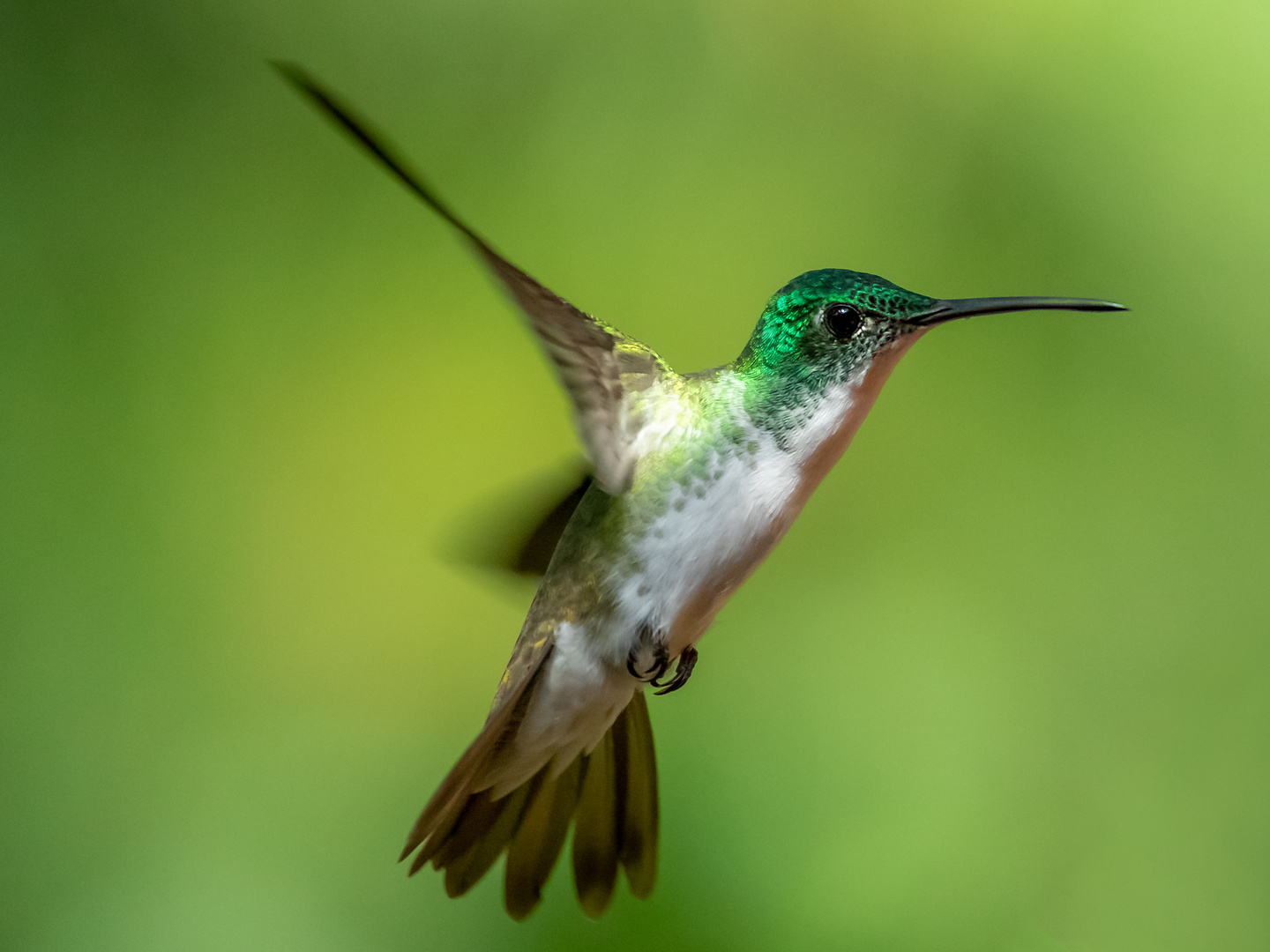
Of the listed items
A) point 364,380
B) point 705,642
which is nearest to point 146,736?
point 364,380

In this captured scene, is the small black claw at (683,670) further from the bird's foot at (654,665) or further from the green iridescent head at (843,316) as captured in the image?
the green iridescent head at (843,316)

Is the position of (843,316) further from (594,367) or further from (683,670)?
(683,670)

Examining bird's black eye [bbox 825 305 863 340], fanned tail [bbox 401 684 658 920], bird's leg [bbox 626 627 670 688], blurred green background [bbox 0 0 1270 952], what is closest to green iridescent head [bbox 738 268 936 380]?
bird's black eye [bbox 825 305 863 340]

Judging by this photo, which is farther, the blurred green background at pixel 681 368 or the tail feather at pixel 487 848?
the blurred green background at pixel 681 368

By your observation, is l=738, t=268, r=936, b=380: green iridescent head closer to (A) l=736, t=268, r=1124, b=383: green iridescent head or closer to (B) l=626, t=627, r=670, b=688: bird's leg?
(A) l=736, t=268, r=1124, b=383: green iridescent head

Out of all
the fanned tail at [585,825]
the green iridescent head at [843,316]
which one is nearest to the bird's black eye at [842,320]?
the green iridescent head at [843,316]

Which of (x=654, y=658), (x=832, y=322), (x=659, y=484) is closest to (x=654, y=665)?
(x=654, y=658)

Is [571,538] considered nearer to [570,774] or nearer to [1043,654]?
[570,774]
